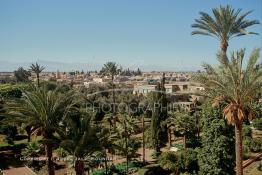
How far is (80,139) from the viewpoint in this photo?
1708cm

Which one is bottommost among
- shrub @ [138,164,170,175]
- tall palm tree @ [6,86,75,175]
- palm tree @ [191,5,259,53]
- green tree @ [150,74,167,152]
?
shrub @ [138,164,170,175]

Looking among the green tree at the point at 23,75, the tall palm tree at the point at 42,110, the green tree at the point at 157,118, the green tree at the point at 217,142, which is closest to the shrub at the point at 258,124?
the green tree at the point at 157,118

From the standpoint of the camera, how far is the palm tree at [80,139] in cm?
1689

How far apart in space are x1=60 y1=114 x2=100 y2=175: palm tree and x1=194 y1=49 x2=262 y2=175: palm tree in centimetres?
669

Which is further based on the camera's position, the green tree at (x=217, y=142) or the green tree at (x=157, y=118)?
the green tree at (x=157, y=118)

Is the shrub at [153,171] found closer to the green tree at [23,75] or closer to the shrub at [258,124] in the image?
the shrub at [258,124]

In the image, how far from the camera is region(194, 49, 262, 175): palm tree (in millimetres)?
15516

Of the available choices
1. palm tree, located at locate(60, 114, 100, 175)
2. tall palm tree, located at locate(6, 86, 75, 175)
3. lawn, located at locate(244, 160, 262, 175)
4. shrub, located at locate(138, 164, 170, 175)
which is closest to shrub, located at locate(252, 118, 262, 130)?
lawn, located at locate(244, 160, 262, 175)

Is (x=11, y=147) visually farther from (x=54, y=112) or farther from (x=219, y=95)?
(x=219, y=95)

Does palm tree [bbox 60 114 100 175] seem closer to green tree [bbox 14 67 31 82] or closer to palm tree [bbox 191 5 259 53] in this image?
palm tree [bbox 191 5 259 53]

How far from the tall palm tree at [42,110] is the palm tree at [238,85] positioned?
7935 mm

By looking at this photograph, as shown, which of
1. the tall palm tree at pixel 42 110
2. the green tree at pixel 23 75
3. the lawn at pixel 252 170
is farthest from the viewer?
the green tree at pixel 23 75

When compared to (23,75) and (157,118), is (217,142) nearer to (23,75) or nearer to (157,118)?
(157,118)

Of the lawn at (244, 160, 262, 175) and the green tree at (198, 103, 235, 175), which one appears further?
the lawn at (244, 160, 262, 175)
